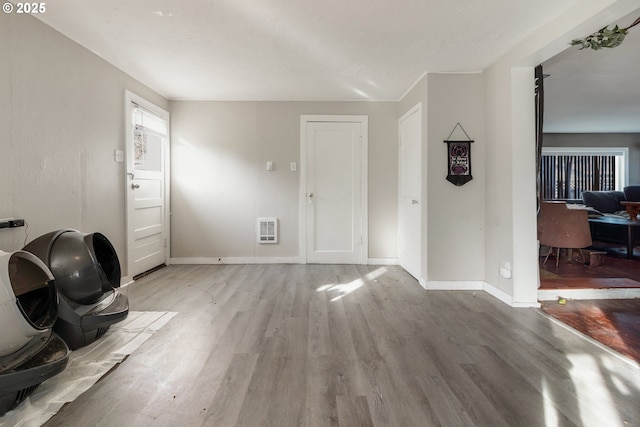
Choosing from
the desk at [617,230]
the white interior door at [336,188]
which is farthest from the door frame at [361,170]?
the desk at [617,230]

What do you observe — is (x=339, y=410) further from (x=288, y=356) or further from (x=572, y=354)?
(x=572, y=354)

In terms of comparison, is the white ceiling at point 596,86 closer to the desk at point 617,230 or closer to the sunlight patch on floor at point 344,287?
the desk at point 617,230

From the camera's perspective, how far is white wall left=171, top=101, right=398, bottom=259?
14.5 feet

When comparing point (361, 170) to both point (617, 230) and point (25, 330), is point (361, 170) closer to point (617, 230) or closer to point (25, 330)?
point (25, 330)

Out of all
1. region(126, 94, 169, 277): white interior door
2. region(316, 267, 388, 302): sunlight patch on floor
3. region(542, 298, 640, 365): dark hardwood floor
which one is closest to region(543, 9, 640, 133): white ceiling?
region(542, 298, 640, 365): dark hardwood floor

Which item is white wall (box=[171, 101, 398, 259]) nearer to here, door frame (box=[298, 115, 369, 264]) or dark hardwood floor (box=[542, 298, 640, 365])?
door frame (box=[298, 115, 369, 264])

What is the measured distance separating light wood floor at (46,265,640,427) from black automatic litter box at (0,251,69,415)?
0.73 ft

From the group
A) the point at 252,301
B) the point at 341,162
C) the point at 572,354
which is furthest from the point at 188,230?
the point at 572,354

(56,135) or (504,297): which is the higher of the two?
(56,135)

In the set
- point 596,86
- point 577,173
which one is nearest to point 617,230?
point 596,86

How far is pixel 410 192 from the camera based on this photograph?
392 cm

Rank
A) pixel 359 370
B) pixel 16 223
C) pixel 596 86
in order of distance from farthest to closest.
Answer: pixel 596 86 → pixel 16 223 → pixel 359 370

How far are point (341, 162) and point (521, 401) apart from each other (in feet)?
11.2

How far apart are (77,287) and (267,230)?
8.52 ft
